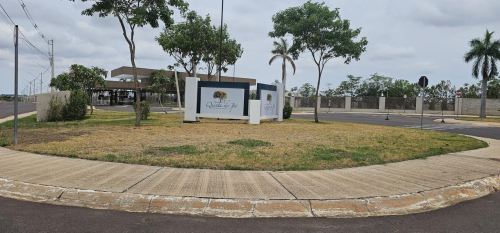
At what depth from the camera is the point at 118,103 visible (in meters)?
68.1

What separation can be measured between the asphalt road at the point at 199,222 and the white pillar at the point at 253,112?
603 inches

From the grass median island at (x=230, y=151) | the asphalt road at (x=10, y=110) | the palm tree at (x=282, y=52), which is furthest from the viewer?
the palm tree at (x=282, y=52)

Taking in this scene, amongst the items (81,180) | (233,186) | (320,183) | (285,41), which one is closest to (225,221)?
(233,186)

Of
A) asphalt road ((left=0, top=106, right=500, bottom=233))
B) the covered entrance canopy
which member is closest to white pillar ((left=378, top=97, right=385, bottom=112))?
the covered entrance canopy

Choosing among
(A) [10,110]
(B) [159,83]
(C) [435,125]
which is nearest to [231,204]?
(C) [435,125]

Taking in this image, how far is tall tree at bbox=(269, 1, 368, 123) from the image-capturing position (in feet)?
67.7

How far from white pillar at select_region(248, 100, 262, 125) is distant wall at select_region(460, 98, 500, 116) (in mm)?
44457

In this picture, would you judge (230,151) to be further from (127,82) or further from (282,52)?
(127,82)

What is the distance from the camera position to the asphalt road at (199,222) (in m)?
4.00

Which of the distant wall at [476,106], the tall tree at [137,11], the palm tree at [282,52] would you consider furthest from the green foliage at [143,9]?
the distant wall at [476,106]

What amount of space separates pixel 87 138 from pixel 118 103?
61.4 m

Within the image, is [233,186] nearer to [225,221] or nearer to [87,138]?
[225,221]

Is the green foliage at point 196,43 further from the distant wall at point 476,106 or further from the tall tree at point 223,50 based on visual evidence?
the distant wall at point 476,106

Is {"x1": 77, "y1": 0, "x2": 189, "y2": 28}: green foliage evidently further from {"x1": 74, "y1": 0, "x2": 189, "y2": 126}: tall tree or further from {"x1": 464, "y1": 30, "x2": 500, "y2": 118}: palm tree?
{"x1": 464, "y1": 30, "x2": 500, "y2": 118}: palm tree
